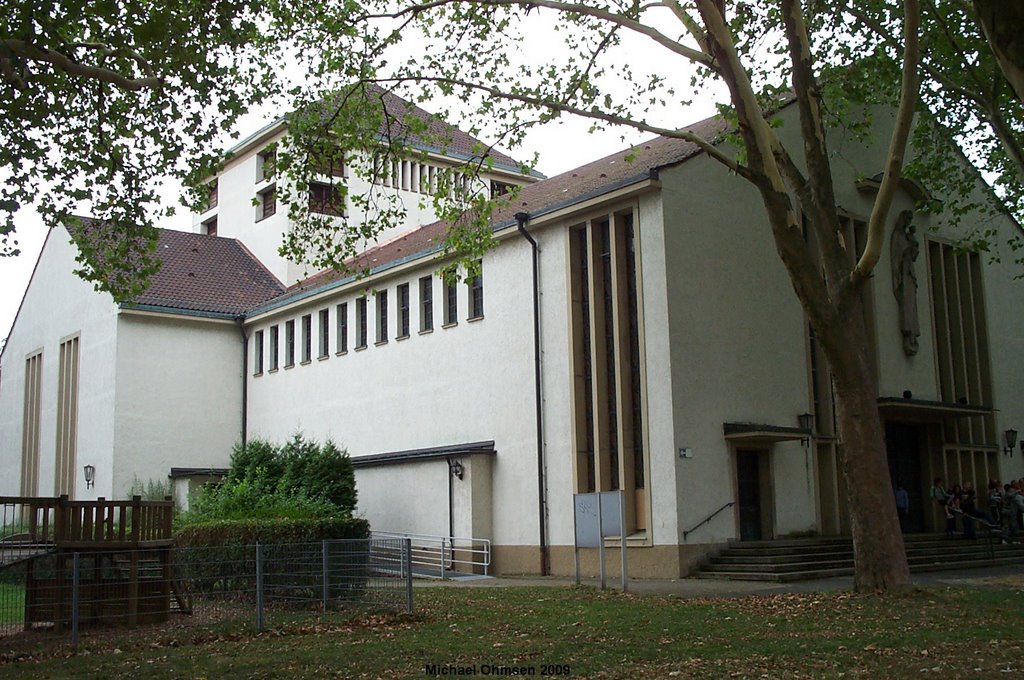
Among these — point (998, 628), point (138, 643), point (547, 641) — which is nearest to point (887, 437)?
point (998, 628)

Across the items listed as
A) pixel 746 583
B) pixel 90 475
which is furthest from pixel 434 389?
pixel 90 475

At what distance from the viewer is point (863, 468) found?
15289mm

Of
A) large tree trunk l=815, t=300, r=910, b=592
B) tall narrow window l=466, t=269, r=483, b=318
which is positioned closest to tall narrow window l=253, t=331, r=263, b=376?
tall narrow window l=466, t=269, r=483, b=318

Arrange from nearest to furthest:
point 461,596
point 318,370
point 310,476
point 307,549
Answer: point 307,549 → point 461,596 → point 310,476 → point 318,370

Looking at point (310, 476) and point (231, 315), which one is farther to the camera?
point (231, 315)

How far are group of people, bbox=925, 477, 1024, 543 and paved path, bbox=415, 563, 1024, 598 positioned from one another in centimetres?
366

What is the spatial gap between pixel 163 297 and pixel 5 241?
2142cm

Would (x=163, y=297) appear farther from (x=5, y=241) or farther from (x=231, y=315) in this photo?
(x=5, y=241)

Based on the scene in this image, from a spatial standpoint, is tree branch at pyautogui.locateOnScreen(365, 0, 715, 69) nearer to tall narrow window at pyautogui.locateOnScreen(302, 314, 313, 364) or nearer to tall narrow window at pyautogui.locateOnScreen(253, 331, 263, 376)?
tall narrow window at pyautogui.locateOnScreen(302, 314, 313, 364)

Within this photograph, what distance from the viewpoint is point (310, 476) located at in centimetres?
2561

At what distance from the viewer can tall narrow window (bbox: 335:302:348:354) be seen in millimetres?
31688

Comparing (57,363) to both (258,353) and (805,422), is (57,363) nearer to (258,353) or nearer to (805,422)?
(258,353)

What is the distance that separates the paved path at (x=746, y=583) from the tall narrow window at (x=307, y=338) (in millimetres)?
12335

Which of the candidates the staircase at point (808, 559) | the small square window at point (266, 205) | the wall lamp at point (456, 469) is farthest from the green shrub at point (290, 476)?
the small square window at point (266, 205)
